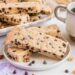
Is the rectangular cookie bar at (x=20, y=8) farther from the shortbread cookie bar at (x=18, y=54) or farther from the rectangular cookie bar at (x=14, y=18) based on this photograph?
the shortbread cookie bar at (x=18, y=54)

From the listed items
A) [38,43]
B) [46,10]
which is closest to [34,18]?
[46,10]

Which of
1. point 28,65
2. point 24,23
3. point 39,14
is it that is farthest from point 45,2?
point 28,65

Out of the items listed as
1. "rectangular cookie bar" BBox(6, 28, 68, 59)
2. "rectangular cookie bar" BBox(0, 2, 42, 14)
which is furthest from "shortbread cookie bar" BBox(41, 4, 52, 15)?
"rectangular cookie bar" BBox(6, 28, 68, 59)

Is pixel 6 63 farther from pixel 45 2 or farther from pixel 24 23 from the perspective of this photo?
pixel 45 2

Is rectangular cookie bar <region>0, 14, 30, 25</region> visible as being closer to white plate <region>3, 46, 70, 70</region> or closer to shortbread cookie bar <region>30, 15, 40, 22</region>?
shortbread cookie bar <region>30, 15, 40, 22</region>

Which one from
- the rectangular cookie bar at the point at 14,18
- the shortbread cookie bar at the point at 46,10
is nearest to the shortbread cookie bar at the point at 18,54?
the rectangular cookie bar at the point at 14,18

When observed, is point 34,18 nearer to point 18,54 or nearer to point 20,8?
point 20,8
